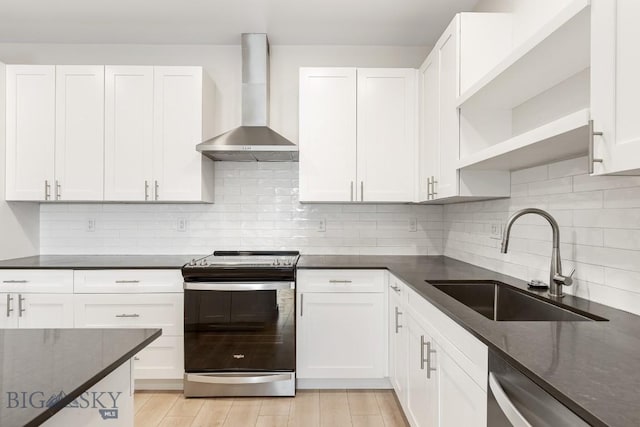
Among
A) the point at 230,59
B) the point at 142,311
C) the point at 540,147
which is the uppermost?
the point at 230,59

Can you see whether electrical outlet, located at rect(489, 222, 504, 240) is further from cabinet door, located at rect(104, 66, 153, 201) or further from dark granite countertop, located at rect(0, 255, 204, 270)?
cabinet door, located at rect(104, 66, 153, 201)

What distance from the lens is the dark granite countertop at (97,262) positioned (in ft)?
9.03

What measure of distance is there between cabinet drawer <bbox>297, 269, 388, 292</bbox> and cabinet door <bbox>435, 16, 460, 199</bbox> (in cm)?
72

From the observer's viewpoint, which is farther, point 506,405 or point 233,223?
point 233,223

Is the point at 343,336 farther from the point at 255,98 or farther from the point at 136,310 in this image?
the point at 255,98

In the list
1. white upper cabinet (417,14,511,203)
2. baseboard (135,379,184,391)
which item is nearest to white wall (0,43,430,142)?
white upper cabinet (417,14,511,203)

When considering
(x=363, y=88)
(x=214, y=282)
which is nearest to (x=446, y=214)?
(x=363, y=88)

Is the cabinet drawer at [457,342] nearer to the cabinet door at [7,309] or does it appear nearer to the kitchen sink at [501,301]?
the kitchen sink at [501,301]

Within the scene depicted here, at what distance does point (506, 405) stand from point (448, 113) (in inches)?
71.4

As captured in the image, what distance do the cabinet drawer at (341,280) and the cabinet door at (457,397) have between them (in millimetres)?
1114

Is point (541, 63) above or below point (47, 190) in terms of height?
above

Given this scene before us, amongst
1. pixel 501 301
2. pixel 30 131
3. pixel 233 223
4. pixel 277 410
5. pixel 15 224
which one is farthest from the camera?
pixel 233 223

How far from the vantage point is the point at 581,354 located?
104 cm

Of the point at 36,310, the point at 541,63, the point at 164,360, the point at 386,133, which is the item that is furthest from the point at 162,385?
the point at 541,63
